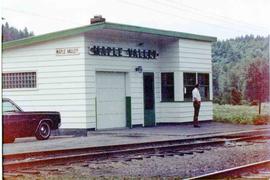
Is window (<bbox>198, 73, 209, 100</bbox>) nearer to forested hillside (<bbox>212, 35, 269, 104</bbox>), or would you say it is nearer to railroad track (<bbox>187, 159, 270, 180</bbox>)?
forested hillside (<bbox>212, 35, 269, 104</bbox>)

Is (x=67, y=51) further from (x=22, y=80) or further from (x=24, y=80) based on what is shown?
(x=22, y=80)

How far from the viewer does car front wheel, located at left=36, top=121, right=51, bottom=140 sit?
258 inches

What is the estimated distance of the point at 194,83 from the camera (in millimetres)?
10188

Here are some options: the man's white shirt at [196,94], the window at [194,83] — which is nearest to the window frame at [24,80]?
the window at [194,83]

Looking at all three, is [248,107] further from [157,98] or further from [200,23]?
[157,98]

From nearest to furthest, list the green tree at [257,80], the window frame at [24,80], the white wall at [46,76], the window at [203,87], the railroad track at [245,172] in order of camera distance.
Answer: the window frame at [24,80]
the white wall at [46,76]
the railroad track at [245,172]
the green tree at [257,80]
the window at [203,87]

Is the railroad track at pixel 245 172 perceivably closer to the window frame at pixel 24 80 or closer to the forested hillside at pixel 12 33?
the window frame at pixel 24 80

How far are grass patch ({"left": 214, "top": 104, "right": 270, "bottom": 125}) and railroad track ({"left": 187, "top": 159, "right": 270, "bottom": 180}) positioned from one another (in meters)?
0.81

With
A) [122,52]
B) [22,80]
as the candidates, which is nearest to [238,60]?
[22,80]

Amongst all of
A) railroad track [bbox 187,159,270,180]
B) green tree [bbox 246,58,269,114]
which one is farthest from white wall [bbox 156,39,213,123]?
railroad track [bbox 187,159,270,180]

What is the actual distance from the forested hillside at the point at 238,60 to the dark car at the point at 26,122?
1.91 metres

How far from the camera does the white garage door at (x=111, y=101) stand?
1114 cm

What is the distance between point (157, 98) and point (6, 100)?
8.00m

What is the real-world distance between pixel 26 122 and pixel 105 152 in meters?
1.78
